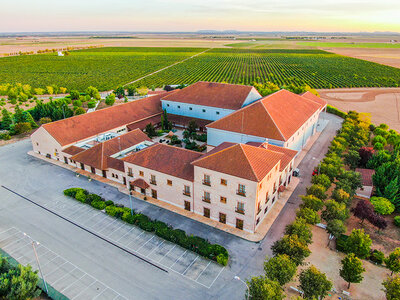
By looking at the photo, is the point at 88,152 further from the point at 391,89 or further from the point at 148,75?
the point at 391,89

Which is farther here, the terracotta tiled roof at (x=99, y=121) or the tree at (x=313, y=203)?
the terracotta tiled roof at (x=99, y=121)

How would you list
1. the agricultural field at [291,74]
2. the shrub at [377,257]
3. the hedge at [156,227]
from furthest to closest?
the agricultural field at [291,74] < the hedge at [156,227] < the shrub at [377,257]

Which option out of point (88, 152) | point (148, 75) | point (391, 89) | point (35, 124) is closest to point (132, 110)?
point (88, 152)

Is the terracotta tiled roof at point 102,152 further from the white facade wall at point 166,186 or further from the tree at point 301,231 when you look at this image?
the tree at point 301,231

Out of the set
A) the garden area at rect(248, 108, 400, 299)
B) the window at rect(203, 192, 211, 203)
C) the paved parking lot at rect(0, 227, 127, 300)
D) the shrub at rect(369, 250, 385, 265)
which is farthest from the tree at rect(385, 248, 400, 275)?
the paved parking lot at rect(0, 227, 127, 300)

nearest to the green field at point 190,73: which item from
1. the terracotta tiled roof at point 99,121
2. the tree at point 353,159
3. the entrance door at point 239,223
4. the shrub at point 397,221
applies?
the terracotta tiled roof at point 99,121

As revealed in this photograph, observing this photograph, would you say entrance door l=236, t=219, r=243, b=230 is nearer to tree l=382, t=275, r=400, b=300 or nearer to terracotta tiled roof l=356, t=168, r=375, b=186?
tree l=382, t=275, r=400, b=300
